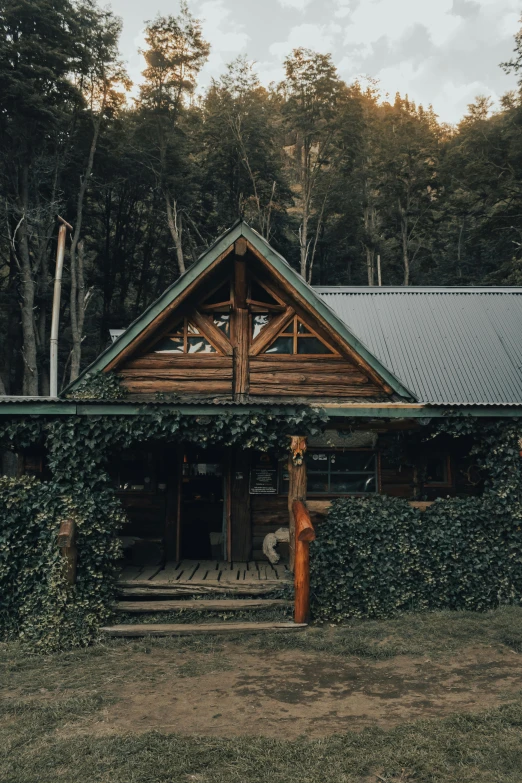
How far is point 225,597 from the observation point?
1012 centimetres

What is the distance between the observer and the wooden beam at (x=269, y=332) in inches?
490

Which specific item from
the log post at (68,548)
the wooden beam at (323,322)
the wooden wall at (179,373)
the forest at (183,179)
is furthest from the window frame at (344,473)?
the forest at (183,179)

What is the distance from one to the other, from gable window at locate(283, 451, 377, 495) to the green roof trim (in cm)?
185

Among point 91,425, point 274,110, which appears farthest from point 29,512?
point 274,110

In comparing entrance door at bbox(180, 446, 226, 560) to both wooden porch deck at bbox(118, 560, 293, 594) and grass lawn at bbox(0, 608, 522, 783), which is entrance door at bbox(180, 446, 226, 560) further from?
grass lawn at bbox(0, 608, 522, 783)

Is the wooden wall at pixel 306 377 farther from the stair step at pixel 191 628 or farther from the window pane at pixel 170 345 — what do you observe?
the stair step at pixel 191 628

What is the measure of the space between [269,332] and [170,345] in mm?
2079

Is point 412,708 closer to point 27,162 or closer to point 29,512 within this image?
point 29,512

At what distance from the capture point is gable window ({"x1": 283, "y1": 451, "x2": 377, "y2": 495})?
12656 millimetres

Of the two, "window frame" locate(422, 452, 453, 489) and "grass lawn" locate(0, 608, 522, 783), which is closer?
"grass lawn" locate(0, 608, 522, 783)

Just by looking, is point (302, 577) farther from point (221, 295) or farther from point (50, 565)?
point (221, 295)

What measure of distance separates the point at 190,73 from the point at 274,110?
10.3 meters

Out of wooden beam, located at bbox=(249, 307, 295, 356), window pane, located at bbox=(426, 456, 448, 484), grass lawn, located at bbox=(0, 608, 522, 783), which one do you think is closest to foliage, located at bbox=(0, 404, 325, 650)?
grass lawn, located at bbox=(0, 608, 522, 783)

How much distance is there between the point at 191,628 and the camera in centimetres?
935
